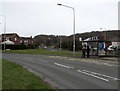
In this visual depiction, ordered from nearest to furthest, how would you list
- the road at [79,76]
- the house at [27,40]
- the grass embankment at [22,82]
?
1. the grass embankment at [22,82]
2. the road at [79,76]
3. the house at [27,40]

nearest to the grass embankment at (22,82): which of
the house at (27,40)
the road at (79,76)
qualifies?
the road at (79,76)

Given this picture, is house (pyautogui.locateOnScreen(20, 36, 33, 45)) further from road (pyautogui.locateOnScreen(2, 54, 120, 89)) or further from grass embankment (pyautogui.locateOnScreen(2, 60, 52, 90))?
grass embankment (pyautogui.locateOnScreen(2, 60, 52, 90))

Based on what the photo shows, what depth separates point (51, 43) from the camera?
450 feet

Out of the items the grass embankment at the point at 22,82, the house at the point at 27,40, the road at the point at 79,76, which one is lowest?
the road at the point at 79,76

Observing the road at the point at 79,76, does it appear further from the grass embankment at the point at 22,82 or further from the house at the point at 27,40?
the house at the point at 27,40

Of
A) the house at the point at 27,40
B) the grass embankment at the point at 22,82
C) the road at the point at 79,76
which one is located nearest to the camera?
the grass embankment at the point at 22,82

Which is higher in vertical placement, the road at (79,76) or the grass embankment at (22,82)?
the grass embankment at (22,82)

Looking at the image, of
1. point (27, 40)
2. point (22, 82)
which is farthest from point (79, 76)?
point (27, 40)

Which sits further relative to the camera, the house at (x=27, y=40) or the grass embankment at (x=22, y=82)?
the house at (x=27, y=40)

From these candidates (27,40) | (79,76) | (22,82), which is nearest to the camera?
(22,82)

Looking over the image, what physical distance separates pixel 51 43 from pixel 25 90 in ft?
424

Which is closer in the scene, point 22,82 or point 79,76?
point 22,82

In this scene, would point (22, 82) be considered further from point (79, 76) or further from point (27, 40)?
point (27, 40)

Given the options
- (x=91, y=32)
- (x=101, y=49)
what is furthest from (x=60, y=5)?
(x=91, y=32)
